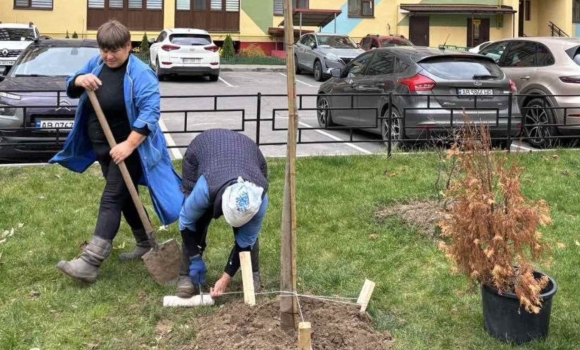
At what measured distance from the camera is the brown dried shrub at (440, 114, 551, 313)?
12.6ft

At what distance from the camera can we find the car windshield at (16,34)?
19562mm

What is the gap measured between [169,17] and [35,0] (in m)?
5.58

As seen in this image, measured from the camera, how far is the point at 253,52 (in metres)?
30.5

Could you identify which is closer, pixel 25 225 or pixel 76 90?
pixel 76 90

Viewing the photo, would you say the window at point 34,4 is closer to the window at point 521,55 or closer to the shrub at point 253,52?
the shrub at point 253,52

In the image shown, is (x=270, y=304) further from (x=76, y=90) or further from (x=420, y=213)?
(x=420, y=213)

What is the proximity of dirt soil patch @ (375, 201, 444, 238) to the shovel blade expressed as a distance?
85.1 inches

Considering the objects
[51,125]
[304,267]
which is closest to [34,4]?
[51,125]

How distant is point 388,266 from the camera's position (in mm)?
5191

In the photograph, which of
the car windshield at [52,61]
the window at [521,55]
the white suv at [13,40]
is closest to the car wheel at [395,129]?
the window at [521,55]

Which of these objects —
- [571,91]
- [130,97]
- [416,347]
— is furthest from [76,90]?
[571,91]

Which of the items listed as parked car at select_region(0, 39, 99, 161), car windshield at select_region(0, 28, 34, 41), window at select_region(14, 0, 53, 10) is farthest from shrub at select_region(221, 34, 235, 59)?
parked car at select_region(0, 39, 99, 161)

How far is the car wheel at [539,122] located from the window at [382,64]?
2.03 metres

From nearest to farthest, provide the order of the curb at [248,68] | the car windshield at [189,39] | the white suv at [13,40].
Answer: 1. the white suv at [13,40]
2. the car windshield at [189,39]
3. the curb at [248,68]
